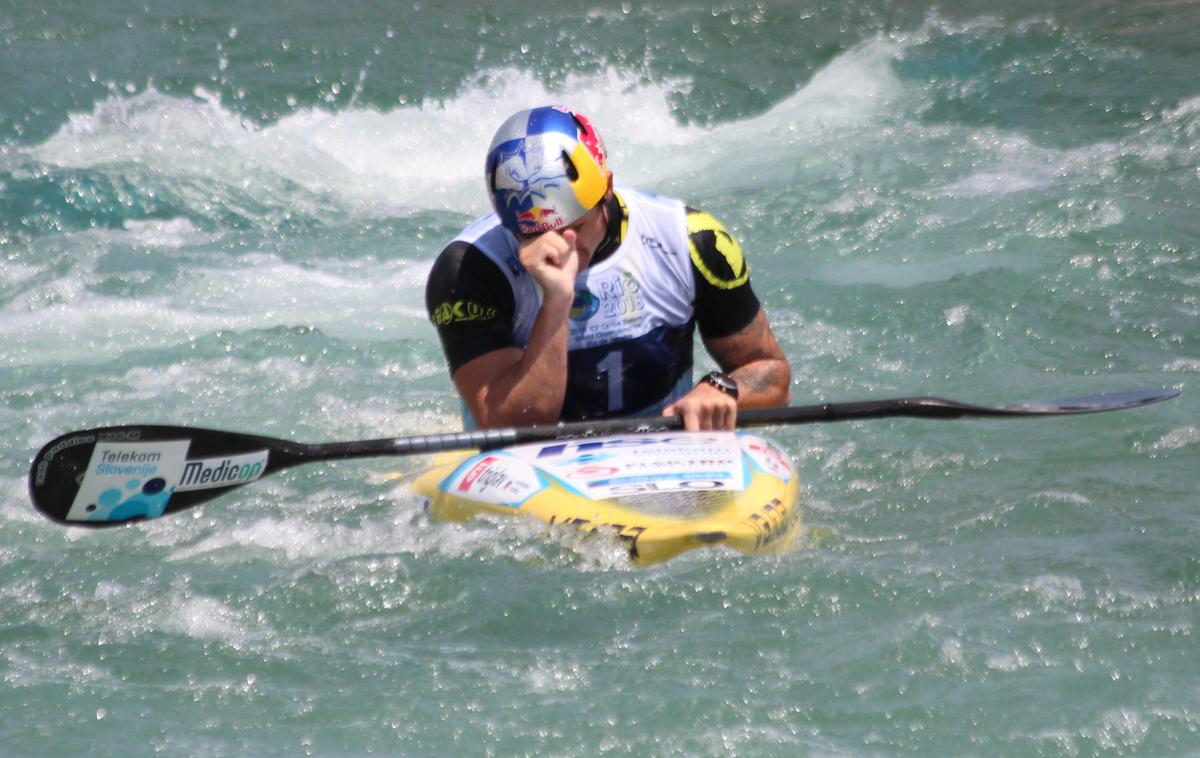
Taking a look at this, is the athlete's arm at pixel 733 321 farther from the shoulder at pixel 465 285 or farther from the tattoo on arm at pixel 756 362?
the shoulder at pixel 465 285

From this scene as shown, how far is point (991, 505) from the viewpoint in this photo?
482cm

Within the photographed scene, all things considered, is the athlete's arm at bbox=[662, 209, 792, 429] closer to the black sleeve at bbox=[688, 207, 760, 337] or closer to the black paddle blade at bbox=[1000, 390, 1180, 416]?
the black sleeve at bbox=[688, 207, 760, 337]

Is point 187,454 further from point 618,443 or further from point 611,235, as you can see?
point 611,235

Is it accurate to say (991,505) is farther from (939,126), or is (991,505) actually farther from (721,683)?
(939,126)

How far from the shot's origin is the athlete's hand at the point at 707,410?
13.9 feet

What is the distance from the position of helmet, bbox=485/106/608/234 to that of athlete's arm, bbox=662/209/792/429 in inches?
17.3

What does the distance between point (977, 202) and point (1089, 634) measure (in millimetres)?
5522

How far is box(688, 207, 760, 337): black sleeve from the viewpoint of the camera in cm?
444

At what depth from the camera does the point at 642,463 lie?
4.12 meters

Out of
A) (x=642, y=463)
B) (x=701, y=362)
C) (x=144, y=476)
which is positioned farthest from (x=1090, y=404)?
(x=144, y=476)

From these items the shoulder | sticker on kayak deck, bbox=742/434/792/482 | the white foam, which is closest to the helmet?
the shoulder

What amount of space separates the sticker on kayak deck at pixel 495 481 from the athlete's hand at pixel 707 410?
1.47 feet

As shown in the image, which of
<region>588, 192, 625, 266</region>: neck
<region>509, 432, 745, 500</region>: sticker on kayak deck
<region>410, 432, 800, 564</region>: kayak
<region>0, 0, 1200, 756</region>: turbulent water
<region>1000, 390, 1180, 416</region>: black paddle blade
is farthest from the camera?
<region>1000, 390, 1180, 416</region>: black paddle blade

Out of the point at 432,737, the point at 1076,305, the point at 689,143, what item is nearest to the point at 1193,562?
the point at 432,737
